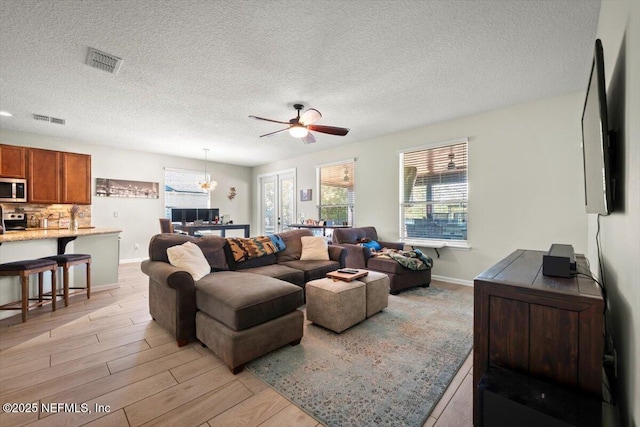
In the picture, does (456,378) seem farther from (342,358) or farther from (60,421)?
(60,421)

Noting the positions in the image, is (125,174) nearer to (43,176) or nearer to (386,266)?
(43,176)

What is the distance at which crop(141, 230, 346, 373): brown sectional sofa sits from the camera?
1957 mm

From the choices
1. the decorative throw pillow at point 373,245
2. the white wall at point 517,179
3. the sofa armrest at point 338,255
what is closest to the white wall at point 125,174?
the sofa armrest at point 338,255

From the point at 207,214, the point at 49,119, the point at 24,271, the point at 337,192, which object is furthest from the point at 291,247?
the point at 49,119

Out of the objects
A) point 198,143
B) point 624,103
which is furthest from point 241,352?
point 198,143

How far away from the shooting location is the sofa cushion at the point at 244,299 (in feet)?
6.46

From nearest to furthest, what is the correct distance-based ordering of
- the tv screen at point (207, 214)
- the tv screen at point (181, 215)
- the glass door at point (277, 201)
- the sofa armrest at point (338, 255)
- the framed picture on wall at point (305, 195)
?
the sofa armrest at point (338, 255)
the tv screen at point (181, 215)
the tv screen at point (207, 214)
the framed picture on wall at point (305, 195)
the glass door at point (277, 201)

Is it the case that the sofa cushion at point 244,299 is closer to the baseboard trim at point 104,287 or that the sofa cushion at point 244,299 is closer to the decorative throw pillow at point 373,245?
the decorative throw pillow at point 373,245

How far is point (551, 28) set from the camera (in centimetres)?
225

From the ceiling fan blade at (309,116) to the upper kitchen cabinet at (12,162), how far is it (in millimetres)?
5112

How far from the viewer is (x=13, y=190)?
179 inches

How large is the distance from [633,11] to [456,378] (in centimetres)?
214

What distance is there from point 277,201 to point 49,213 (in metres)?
4.84

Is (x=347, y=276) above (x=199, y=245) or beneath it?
beneath
